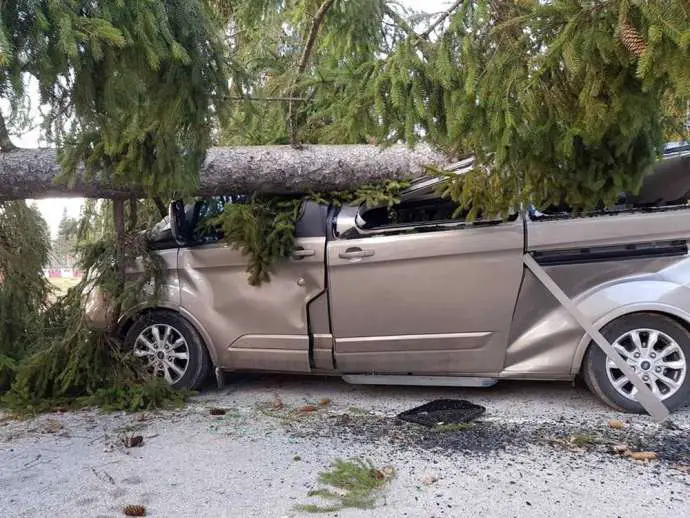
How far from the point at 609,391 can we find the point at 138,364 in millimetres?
3721

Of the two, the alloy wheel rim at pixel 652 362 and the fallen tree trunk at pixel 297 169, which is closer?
the alloy wheel rim at pixel 652 362

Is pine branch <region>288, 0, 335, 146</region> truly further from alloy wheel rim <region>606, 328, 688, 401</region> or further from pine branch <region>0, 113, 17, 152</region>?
alloy wheel rim <region>606, 328, 688, 401</region>

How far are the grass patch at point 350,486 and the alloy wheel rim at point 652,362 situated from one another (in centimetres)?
199

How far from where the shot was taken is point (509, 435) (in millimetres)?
3797

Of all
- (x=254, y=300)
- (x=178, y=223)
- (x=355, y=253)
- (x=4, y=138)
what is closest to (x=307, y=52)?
(x=178, y=223)

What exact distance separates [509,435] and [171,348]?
2.88m

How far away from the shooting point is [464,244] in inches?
170

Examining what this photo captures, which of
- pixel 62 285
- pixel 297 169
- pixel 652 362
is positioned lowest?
pixel 652 362

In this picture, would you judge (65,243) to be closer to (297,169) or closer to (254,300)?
(254,300)

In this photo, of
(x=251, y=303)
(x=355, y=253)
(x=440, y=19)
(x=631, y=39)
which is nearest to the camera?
(x=631, y=39)

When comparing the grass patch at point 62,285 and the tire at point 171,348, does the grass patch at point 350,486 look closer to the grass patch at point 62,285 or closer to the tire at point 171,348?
the tire at point 171,348

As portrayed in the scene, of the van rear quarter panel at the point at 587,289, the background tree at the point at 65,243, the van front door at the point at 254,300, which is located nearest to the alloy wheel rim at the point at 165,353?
the van front door at the point at 254,300

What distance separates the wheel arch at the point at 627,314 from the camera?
404 centimetres

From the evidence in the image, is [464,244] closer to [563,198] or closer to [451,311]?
[451,311]
